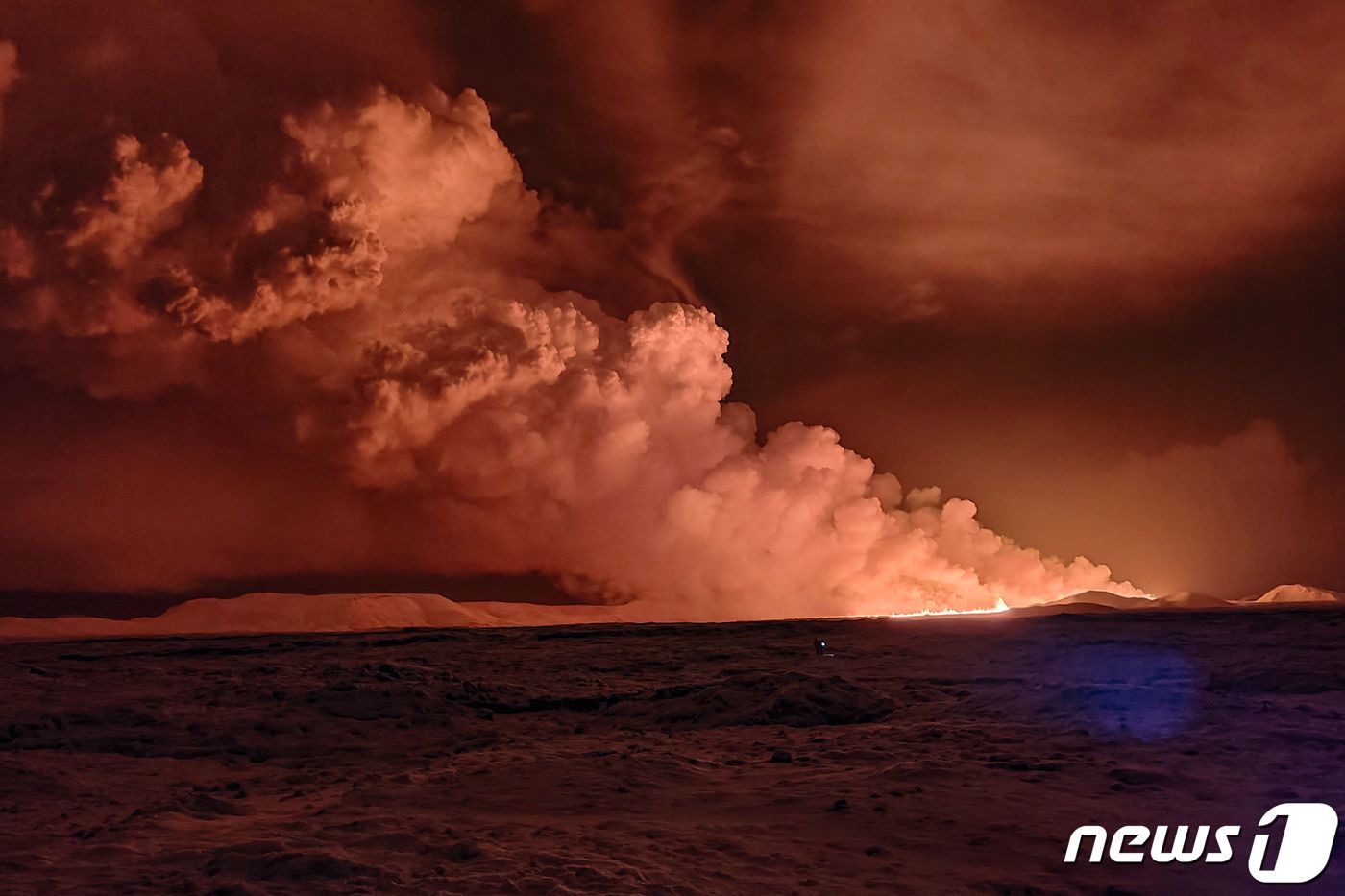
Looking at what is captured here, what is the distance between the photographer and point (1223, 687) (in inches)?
571

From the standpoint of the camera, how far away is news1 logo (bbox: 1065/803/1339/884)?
249 inches

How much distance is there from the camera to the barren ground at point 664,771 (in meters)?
6.46

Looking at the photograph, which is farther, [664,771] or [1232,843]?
[664,771]

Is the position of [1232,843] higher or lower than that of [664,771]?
higher

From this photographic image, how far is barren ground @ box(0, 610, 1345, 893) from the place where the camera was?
6465mm

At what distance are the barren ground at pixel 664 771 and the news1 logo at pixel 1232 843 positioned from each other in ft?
0.50

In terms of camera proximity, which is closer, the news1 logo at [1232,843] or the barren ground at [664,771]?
the news1 logo at [1232,843]

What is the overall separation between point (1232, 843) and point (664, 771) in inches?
194

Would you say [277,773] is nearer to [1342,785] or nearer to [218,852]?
[218,852]

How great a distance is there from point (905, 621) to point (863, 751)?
2231 centimetres

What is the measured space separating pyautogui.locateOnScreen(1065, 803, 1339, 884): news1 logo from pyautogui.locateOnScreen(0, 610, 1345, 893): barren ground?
15 centimetres

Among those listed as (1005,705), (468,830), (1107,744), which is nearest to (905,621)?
(1005,705)

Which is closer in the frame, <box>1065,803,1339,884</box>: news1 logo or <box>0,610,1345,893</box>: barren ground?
<box>1065,803,1339,884</box>: news1 logo

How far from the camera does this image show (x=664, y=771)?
384 inches
